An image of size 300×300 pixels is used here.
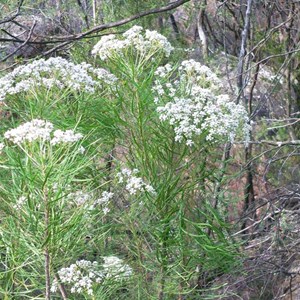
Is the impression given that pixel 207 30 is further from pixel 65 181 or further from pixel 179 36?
pixel 65 181

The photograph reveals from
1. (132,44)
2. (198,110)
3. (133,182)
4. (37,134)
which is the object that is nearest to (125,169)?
(133,182)

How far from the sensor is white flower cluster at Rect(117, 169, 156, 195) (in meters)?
2.90

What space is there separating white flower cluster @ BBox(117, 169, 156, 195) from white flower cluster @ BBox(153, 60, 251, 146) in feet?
0.83

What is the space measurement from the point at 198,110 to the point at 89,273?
914 millimetres

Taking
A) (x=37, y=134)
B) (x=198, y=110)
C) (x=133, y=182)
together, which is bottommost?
(x=133, y=182)

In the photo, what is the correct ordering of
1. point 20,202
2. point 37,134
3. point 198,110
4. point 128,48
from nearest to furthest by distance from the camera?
point 37,134
point 20,202
point 198,110
point 128,48

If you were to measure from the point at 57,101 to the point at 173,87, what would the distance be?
1.89 feet

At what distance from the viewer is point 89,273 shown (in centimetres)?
313

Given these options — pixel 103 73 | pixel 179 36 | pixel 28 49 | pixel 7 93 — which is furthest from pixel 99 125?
pixel 28 49

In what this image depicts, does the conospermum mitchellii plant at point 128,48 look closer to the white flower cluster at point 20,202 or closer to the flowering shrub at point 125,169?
the flowering shrub at point 125,169

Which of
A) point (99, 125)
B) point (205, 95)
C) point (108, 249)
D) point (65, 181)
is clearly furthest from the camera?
point (108, 249)

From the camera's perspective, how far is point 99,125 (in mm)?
3088

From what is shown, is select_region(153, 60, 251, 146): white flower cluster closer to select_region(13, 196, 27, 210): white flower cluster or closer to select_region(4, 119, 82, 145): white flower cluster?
select_region(4, 119, 82, 145): white flower cluster

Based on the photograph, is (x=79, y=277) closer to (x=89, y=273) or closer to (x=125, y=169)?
(x=89, y=273)
